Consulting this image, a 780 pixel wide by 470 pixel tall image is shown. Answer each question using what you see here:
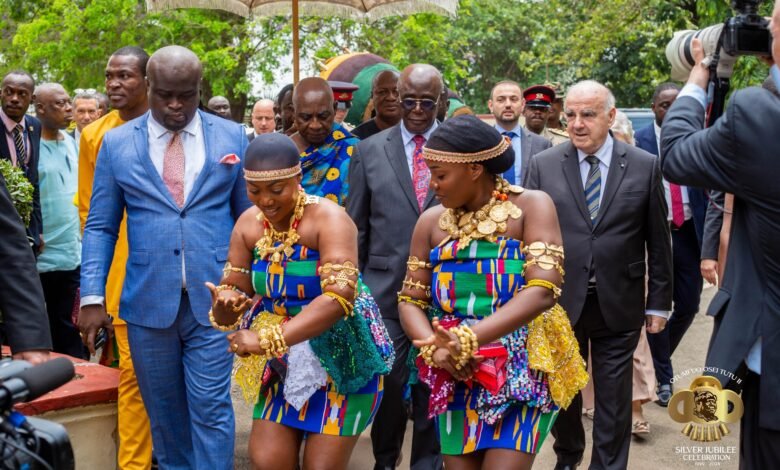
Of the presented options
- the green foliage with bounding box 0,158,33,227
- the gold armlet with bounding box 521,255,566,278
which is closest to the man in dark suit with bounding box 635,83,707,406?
the gold armlet with bounding box 521,255,566,278

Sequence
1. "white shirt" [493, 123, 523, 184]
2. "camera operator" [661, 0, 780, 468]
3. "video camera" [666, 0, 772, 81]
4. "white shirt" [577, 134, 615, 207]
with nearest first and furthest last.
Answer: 1. "camera operator" [661, 0, 780, 468]
2. "video camera" [666, 0, 772, 81]
3. "white shirt" [577, 134, 615, 207]
4. "white shirt" [493, 123, 523, 184]

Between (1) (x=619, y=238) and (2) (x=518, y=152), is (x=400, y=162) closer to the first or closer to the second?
(2) (x=518, y=152)

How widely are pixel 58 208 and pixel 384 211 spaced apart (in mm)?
3650

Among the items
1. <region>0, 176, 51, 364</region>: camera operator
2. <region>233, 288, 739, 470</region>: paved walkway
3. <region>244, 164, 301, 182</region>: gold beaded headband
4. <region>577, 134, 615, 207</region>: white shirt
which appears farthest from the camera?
<region>233, 288, 739, 470</region>: paved walkway

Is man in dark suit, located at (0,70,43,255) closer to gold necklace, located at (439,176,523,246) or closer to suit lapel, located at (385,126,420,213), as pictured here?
suit lapel, located at (385,126,420,213)

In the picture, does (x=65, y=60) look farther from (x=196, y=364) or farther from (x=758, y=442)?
(x=758, y=442)

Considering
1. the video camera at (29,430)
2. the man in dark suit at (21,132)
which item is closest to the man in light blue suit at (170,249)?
the man in dark suit at (21,132)

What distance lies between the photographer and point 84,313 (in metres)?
5.31

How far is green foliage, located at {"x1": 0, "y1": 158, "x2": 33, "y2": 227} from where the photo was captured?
6984mm

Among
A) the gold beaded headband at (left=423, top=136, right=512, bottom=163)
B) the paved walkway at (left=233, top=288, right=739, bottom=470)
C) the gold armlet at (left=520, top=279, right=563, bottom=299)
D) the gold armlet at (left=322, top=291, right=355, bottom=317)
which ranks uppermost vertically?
the gold beaded headband at (left=423, top=136, right=512, bottom=163)

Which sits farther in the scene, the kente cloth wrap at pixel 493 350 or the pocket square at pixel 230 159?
the pocket square at pixel 230 159

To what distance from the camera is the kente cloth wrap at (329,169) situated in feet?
21.9

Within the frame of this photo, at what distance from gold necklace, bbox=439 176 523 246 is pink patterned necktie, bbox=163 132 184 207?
1.75m

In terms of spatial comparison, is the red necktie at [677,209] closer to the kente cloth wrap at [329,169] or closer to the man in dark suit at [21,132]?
the kente cloth wrap at [329,169]
